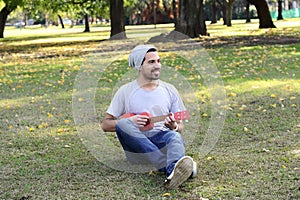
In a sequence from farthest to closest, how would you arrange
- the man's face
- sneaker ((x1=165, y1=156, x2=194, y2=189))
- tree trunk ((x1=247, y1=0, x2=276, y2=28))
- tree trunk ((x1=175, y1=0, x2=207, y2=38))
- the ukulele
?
1. tree trunk ((x1=247, y1=0, x2=276, y2=28))
2. tree trunk ((x1=175, y1=0, x2=207, y2=38))
3. the man's face
4. the ukulele
5. sneaker ((x1=165, y1=156, x2=194, y2=189))

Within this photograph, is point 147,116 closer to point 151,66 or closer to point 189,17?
point 151,66

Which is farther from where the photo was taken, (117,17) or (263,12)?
(263,12)

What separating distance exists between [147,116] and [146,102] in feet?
0.55

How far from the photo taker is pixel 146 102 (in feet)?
17.1

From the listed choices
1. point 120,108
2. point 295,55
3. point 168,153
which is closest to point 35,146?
point 120,108

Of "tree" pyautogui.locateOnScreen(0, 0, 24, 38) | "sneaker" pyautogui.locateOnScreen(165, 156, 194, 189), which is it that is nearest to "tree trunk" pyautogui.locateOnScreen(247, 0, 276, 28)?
"tree" pyautogui.locateOnScreen(0, 0, 24, 38)

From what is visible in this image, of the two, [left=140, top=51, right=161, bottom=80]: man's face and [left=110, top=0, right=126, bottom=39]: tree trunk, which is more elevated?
[left=110, top=0, right=126, bottom=39]: tree trunk

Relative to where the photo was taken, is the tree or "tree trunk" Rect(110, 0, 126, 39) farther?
the tree

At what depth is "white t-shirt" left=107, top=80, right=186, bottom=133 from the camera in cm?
519

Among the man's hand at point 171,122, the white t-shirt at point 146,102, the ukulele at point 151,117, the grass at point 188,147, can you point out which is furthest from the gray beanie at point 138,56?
the grass at point 188,147

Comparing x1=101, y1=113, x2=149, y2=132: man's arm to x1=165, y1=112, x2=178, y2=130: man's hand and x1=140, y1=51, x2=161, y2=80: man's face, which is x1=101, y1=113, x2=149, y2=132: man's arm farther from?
x1=140, y1=51, x2=161, y2=80: man's face

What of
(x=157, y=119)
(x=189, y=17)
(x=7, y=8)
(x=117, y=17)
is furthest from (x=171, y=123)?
(x=7, y=8)

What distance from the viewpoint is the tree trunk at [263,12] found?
31.3 meters

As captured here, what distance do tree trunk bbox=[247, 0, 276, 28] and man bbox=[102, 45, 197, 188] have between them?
26.9 m
